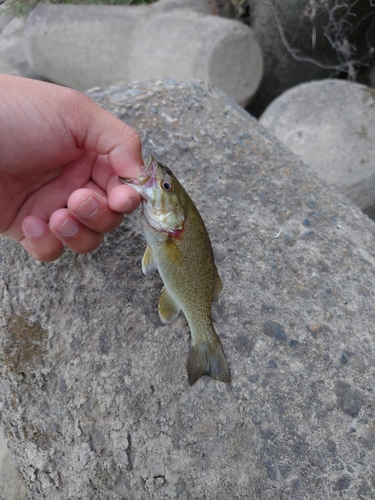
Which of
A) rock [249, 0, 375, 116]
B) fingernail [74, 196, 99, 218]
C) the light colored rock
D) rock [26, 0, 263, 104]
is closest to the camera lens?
fingernail [74, 196, 99, 218]

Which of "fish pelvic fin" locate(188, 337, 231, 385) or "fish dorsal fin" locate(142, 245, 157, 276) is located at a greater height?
"fish dorsal fin" locate(142, 245, 157, 276)

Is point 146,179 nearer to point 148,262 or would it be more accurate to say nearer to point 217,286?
point 148,262

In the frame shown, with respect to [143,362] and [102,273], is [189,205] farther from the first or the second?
[143,362]

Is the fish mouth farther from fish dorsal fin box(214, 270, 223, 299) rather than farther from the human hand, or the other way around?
fish dorsal fin box(214, 270, 223, 299)

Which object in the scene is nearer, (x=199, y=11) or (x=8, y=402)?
(x=8, y=402)

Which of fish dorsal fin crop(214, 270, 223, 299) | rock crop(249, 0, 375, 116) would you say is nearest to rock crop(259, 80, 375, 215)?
rock crop(249, 0, 375, 116)

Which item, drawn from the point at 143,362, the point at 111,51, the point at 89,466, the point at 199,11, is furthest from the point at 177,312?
the point at 199,11

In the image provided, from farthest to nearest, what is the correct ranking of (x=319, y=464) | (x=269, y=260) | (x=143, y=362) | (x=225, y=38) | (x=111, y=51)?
(x=111, y=51)
(x=225, y=38)
(x=269, y=260)
(x=143, y=362)
(x=319, y=464)

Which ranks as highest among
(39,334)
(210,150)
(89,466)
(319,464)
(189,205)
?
(189,205)
